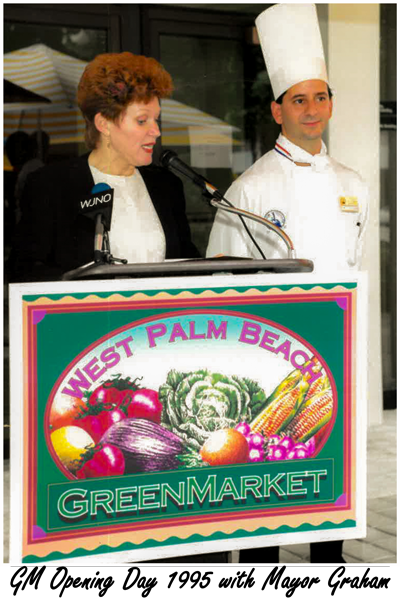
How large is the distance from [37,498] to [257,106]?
61.1 inches

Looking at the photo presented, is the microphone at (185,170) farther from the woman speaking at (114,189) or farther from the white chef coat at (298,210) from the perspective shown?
the white chef coat at (298,210)

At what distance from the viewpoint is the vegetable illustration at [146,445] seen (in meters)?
1.81

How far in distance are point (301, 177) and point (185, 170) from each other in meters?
0.35

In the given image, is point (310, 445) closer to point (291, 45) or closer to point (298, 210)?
point (298, 210)

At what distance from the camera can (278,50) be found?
8.43 ft

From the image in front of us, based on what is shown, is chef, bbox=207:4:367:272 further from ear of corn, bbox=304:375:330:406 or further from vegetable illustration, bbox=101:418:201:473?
vegetable illustration, bbox=101:418:201:473

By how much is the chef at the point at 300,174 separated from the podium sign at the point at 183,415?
59 centimetres

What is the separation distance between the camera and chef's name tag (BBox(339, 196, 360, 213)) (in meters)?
2.57

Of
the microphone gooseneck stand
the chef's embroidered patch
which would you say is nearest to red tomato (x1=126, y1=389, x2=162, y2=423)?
the microphone gooseneck stand

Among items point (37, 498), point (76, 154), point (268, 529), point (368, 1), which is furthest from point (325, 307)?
point (368, 1)

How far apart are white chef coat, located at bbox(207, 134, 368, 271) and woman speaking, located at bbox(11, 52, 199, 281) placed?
15 centimetres

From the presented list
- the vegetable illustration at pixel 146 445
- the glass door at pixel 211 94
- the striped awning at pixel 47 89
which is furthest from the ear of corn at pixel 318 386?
the striped awning at pixel 47 89

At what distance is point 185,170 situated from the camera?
240 centimetres

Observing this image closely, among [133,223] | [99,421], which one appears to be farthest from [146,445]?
[133,223]
